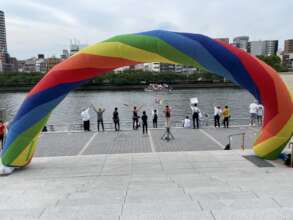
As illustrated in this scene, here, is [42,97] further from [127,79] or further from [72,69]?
[127,79]

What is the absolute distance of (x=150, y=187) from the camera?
6250mm

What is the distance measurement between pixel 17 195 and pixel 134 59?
4.67m

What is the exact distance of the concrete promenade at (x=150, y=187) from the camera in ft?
14.3

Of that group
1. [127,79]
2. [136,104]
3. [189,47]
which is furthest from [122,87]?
[189,47]

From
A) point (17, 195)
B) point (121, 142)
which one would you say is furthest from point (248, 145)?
point (17, 195)

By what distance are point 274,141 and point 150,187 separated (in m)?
4.60

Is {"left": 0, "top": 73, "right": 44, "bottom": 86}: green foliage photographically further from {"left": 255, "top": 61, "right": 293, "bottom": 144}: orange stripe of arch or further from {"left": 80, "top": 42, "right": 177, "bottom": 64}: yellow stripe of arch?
{"left": 255, "top": 61, "right": 293, "bottom": 144}: orange stripe of arch

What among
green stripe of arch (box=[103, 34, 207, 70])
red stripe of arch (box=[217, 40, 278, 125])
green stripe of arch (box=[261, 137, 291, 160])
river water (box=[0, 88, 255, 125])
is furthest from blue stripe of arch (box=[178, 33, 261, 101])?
river water (box=[0, 88, 255, 125])

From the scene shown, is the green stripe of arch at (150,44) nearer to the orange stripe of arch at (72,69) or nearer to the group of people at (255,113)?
the orange stripe of arch at (72,69)

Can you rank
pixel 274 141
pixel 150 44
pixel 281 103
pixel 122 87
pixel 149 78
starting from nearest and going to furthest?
pixel 150 44
pixel 281 103
pixel 274 141
pixel 122 87
pixel 149 78

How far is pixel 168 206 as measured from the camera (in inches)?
181

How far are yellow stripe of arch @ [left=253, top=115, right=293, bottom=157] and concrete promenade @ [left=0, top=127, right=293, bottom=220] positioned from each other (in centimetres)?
35

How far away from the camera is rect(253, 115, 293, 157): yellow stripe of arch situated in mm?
8695

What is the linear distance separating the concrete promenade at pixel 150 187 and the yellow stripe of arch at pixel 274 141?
13.7 inches
